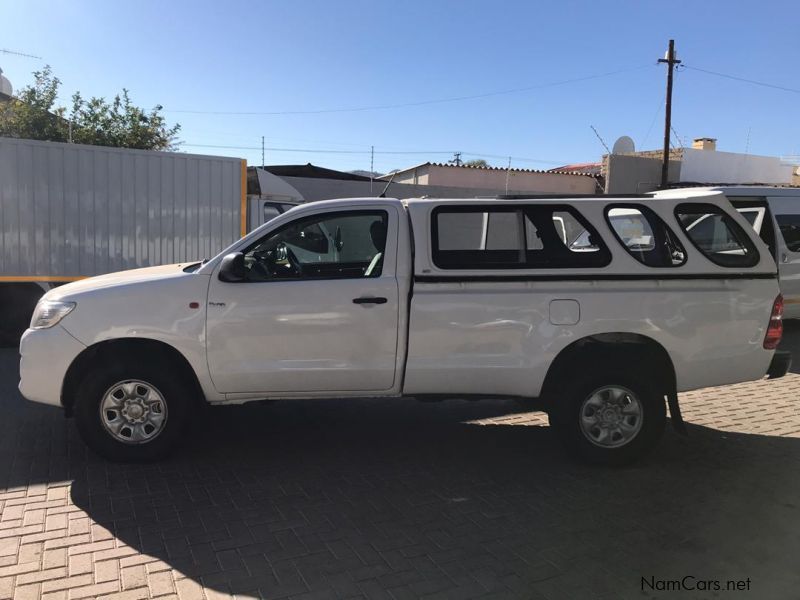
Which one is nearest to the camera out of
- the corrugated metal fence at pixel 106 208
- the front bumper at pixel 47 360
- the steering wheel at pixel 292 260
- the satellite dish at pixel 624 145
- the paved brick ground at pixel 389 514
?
the paved brick ground at pixel 389 514

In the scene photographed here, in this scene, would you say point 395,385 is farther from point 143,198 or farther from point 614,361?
point 143,198

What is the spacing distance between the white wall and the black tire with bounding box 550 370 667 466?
28651 millimetres

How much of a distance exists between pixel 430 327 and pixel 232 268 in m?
1.43

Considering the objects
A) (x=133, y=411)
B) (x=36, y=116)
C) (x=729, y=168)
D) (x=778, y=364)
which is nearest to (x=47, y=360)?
(x=133, y=411)

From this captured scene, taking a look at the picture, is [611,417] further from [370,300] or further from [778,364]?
[370,300]

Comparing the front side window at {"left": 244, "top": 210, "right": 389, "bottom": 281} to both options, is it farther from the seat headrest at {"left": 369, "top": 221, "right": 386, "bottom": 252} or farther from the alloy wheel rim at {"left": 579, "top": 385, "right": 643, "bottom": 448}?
the alloy wheel rim at {"left": 579, "top": 385, "right": 643, "bottom": 448}

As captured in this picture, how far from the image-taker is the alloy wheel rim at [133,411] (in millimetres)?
4379

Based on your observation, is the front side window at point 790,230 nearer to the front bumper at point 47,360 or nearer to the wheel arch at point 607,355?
the wheel arch at point 607,355

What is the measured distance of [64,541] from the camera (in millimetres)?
3439

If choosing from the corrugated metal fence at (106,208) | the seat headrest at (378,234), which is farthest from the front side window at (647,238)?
the corrugated metal fence at (106,208)

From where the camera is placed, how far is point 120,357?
14.4 feet

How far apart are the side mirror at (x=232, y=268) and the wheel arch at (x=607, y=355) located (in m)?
2.29

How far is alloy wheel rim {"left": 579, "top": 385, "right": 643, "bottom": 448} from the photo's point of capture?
14.9ft

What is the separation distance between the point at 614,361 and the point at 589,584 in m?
1.79
